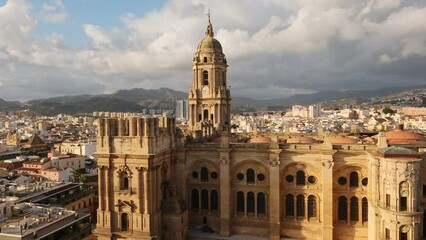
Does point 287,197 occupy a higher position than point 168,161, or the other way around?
point 168,161

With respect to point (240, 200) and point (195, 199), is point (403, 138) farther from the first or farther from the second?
point (195, 199)

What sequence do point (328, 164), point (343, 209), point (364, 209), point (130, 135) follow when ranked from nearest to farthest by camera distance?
point (130, 135)
point (328, 164)
point (364, 209)
point (343, 209)

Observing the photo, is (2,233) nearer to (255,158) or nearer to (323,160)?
(255,158)

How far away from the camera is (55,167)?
67.2 metres

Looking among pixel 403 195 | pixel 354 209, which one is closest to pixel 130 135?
pixel 354 209

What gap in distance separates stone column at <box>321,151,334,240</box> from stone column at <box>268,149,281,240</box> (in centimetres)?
399

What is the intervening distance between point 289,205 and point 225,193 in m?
6.12

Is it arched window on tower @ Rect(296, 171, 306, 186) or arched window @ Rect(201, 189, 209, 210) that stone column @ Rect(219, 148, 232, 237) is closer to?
arched window @ Rect(201, 189, 209, 210)

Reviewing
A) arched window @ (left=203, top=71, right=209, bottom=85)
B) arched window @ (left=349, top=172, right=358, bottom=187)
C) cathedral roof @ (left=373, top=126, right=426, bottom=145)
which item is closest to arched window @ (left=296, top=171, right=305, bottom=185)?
arched window @ (left=349, top=172, right=358, bottom=187)

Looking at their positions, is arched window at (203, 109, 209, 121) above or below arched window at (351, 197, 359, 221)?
above

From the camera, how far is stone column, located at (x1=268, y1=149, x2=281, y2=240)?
121ft

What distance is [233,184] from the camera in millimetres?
38531

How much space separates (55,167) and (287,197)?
146ft

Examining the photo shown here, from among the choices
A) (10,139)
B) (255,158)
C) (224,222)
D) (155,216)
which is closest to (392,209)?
(255,158)
